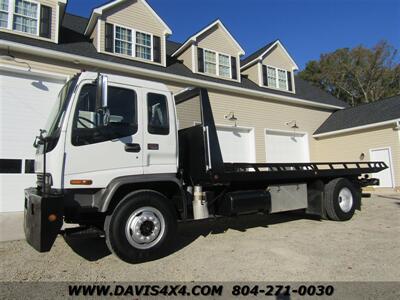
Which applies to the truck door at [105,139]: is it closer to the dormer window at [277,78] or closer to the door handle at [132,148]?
the door handle at [132,148]

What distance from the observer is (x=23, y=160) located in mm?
10023

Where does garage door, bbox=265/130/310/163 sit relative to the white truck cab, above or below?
above

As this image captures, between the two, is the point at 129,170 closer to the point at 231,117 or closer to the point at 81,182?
the point at 81,182

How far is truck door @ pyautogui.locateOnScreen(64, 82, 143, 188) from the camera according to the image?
471cm

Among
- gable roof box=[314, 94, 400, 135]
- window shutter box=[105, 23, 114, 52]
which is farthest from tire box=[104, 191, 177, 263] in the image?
gable roof box=[314, 94, 400, 135]

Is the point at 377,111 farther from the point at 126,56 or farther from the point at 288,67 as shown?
the point at 126,56

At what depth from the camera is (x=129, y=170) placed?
5.09 metres

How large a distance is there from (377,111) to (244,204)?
47.0ft


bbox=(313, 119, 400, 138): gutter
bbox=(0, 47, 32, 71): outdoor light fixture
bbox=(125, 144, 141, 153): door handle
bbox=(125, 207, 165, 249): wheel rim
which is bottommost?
bbox=(125, 207, 165, 249): wheel rim

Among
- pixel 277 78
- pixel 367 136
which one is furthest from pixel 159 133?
pixel 367 136

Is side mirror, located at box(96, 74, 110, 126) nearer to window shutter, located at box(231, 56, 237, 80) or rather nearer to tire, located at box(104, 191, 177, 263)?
tire, located at box(104, 191, 177, 263)

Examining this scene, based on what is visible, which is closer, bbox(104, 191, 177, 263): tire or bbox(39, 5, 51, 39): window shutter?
bbox(104, 191, 177, 263): tire

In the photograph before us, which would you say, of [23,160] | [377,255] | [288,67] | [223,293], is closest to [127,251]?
[223,293]

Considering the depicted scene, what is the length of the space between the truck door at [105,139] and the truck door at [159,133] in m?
0.12
